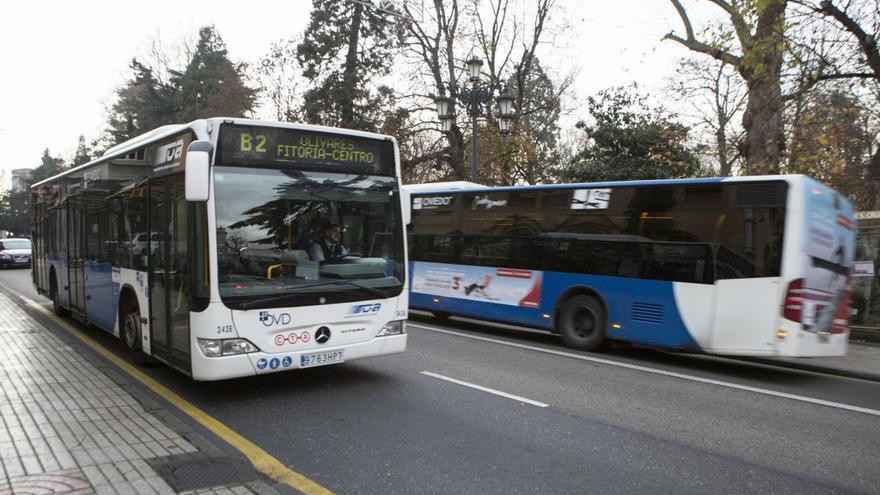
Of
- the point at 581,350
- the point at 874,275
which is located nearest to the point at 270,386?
the point at 581,350

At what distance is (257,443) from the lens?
5090 mm

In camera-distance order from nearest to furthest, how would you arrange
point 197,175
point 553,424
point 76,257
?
1. point 197,175
2. point 553,424
3. point 76,257

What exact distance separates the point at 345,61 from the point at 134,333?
83.0ft

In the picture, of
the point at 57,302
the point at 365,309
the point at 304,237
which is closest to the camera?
the point at 304,237

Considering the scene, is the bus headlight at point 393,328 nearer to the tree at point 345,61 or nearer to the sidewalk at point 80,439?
the sidewalk at point 80,439

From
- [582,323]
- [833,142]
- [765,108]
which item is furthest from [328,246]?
[833,142]

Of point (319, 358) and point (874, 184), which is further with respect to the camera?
point (874, 184)

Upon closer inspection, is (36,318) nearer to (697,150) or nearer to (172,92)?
(697,150)

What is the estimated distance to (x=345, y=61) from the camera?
101ft

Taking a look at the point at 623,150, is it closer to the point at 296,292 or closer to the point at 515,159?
the point at 515,159

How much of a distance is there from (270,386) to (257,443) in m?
1.87

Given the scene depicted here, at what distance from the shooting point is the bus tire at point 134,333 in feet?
24.8

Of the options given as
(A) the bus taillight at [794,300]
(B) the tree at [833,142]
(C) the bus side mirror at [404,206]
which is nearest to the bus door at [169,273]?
(C) the bus side mirror at [404,206]

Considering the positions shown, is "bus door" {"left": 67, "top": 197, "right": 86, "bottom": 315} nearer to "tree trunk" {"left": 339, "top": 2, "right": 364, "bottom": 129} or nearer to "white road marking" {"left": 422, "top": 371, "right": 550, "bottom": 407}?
"white road marking" {"left": 422, "top": 371, "right": 550, "bottom": 407}
